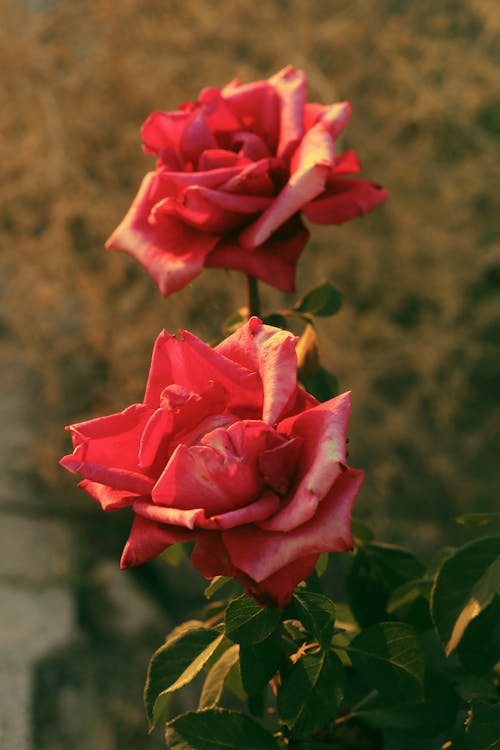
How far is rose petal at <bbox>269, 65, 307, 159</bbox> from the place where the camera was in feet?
1.66

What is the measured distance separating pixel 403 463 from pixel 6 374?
A: 64cm

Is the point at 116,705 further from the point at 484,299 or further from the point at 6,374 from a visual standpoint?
the point at 484,299

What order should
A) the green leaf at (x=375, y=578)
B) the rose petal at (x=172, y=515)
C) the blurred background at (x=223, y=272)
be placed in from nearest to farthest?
1. the rose petal at (x=172, y=515)
2. the green leaf at (x=375, y=578)
3. the blurred background at (x=223, y=272)

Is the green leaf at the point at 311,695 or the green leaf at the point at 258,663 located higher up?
the green leaf at the point at 258,663

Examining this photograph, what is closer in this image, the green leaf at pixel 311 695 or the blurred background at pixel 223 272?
the green leaf at pixel 311 695

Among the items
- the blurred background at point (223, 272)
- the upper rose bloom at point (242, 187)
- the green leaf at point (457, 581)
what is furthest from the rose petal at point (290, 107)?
the blurred background at point (223, 272)

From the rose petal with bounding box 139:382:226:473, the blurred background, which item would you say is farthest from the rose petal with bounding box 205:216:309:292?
the blurred background

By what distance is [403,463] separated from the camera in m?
1.55

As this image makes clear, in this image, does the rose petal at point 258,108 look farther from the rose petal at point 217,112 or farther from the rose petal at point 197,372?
the rose petal at point 197,372

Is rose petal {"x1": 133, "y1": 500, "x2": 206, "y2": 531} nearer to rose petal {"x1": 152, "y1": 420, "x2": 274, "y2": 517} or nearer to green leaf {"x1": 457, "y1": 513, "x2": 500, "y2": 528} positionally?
rose petal {"x1": 152, "y1": 420, "x2": 274, "y2": 517}

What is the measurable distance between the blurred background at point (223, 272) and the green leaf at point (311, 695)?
3.08 feet

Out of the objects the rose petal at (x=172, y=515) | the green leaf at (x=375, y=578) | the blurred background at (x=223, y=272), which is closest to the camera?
the rose petal at (x=172, y=515)

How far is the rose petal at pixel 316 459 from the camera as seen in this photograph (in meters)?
0.33

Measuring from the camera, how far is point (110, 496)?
0.36m
